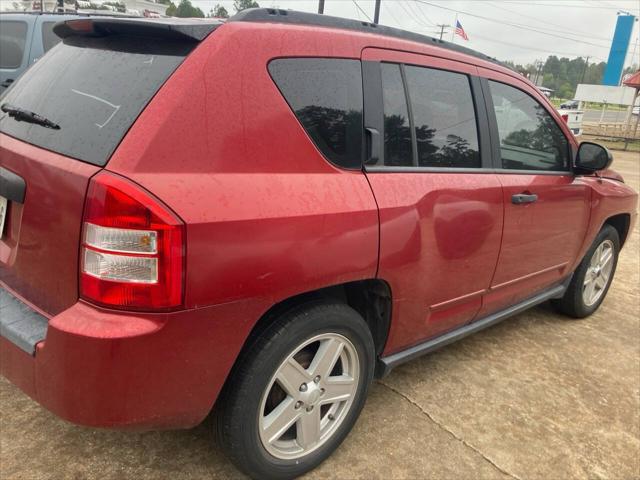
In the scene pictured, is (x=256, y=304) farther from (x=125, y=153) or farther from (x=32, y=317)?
(x=32, y=317)

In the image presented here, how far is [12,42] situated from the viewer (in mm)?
6246

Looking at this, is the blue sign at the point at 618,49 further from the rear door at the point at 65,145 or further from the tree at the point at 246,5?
the rear door at the point at 65,145

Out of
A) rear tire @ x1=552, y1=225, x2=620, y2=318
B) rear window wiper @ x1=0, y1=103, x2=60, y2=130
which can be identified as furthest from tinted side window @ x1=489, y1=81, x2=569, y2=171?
rear window wiper @ x1=0, y1=103, x2=60, y2=130

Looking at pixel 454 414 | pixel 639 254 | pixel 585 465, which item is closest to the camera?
pixel 585 465

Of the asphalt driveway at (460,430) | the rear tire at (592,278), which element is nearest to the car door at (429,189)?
the asphalt driveway at (460,430)

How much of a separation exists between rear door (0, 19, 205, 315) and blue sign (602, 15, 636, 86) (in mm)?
49229

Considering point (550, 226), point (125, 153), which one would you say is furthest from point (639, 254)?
point (125, 153)

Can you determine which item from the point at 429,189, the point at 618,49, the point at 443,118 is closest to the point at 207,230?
the point at 429,189

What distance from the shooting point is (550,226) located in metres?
3.22

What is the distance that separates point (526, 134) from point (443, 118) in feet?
2.86

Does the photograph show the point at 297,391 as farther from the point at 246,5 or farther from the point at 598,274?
the point at 246,5

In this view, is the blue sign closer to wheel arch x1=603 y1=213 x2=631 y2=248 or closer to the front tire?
wheel arch x1=603 y1=213 x2=631 y2=248

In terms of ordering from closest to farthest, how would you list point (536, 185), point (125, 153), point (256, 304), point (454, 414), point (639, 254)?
point (125, 153) → point (256, 304) → point (454, 414) → point (536, 185) → point (639, 254)

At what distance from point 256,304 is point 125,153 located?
25.0 inches
